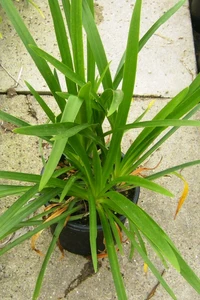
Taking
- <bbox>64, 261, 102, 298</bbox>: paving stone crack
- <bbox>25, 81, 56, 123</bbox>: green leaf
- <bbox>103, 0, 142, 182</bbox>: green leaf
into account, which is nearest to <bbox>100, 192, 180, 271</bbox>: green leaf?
<bbox>103, 0, 142, 182</bbox>: green leaf

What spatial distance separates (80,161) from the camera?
1.25 meters

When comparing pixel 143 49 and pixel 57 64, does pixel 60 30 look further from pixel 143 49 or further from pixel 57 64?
pixel 143 49

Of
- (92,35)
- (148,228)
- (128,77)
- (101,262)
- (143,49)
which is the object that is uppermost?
(143,49)

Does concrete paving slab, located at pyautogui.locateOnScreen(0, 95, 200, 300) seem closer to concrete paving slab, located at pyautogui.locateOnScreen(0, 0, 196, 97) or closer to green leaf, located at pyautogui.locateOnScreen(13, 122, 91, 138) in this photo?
concrete paving slab, located at pyautogui.locateOnScreen(0, 0, 196, 97)

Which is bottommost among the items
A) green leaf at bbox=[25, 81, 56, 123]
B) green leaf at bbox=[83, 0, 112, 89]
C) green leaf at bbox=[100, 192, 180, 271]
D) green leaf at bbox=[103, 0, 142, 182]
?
green leaf at bbox=[100, 192, 180, 271]

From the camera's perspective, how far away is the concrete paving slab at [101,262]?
4.77 ft

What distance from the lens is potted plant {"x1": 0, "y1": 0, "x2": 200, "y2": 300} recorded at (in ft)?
3.02

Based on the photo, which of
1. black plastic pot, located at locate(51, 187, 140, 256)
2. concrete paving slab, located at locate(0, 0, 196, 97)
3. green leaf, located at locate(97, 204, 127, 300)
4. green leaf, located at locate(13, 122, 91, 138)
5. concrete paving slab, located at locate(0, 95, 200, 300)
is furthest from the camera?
concrete paving slab, located at locate(0, 0, 196, 97)

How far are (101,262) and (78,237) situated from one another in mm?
181

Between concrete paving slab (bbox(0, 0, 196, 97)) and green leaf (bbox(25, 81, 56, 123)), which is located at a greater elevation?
concrete paving slab (bbox(0, 0, 196, 97))

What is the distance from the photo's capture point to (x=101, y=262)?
151 cm

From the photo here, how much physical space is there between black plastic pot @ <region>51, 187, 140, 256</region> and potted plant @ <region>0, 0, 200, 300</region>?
0.9 inches

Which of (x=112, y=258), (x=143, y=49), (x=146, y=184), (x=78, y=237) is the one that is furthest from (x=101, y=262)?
(x=143, y=49)

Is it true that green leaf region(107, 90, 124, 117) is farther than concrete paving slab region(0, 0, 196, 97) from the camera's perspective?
No
